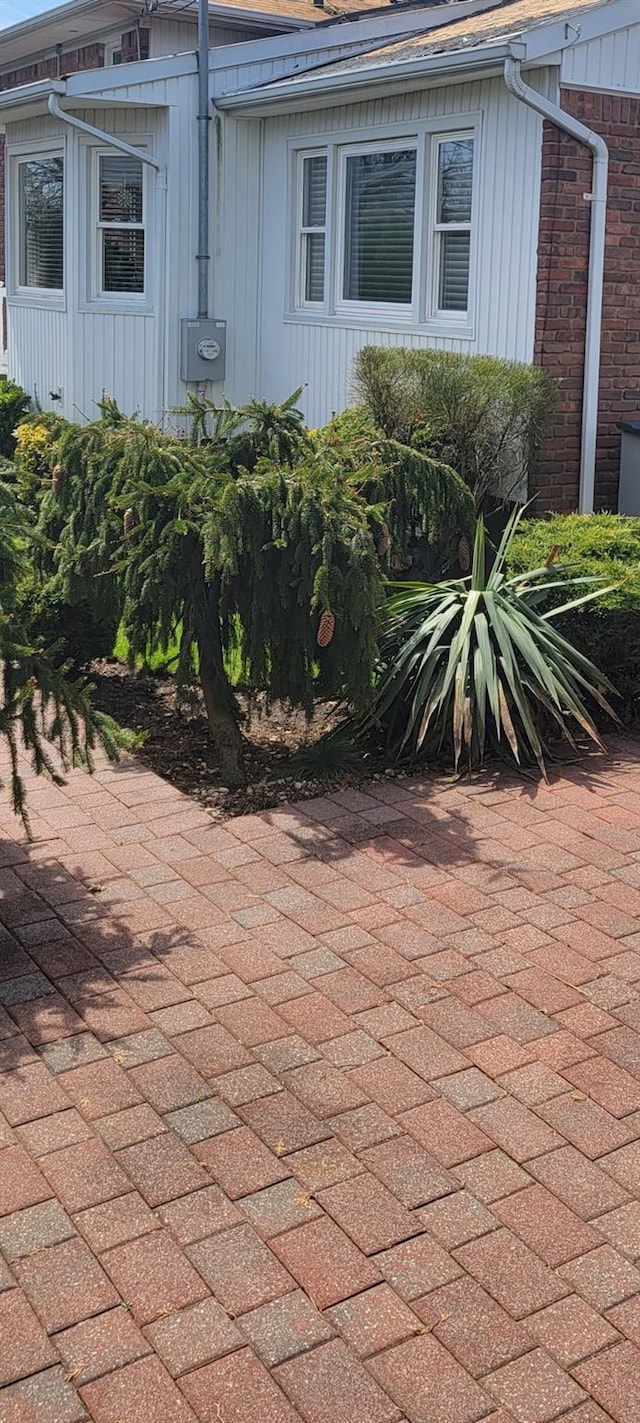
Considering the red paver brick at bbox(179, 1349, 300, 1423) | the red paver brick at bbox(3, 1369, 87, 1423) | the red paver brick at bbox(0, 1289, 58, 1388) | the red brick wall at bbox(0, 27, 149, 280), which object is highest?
the red brick wall at bbox(0, 27, 149, 280)

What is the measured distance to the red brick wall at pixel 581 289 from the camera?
9.36m

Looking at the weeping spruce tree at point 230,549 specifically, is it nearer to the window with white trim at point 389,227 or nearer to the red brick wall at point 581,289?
the red brick wall at point 581,289

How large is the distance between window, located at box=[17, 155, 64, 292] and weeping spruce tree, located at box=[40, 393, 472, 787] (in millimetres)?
7771

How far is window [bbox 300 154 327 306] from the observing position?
12.1 m

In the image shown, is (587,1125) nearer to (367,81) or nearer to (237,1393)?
(237,1393)

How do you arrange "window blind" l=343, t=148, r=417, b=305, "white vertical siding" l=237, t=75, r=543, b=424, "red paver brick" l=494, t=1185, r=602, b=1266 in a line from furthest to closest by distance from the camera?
1. "window blind" l=343, t=148, r=417, b=305
2. "white vertical siding" l=237, t=75, r=543, b=424
3. "red paver brick" l=494, t=1185, r=602, b=1266

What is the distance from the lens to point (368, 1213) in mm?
3639

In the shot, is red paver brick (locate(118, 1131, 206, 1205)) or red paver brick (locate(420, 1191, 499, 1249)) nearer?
red paver brick (locate(420, 1191, 499, 1249))

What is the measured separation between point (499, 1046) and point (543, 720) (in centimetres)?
295

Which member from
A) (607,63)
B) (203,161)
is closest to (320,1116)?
(607,63)

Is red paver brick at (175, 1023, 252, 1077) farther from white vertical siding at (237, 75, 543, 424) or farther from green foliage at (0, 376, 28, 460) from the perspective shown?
green foliage at (0, 376, 28, 460)

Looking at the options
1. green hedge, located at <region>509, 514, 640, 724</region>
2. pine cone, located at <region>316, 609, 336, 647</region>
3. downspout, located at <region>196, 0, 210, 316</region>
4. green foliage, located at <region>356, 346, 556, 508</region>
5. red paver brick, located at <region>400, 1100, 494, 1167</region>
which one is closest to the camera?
red paver brick, located at <region>400, 1100, 494, 1167</region>

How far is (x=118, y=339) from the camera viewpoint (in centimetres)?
1323

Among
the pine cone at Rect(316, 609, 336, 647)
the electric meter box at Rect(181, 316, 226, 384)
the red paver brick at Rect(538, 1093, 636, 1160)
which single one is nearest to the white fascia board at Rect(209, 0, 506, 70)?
the electric meter box at Rect(181, 316, 226, 384)
